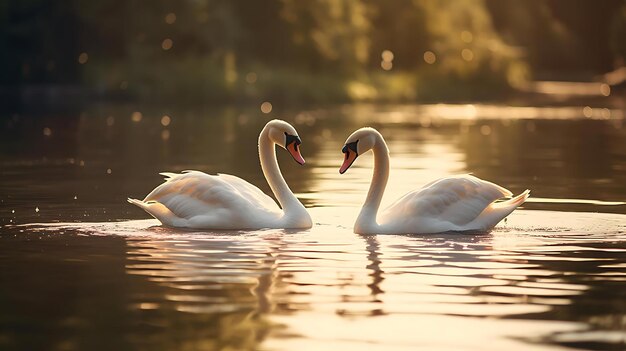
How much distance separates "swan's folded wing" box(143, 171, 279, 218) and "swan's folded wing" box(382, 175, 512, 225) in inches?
57.6

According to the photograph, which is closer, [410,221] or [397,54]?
[410,221]

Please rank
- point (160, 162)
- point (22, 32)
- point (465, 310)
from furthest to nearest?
1. point (22, 32)
2. point (160, 162)
3. point (465, 310)

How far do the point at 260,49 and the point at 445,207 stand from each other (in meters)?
59.2

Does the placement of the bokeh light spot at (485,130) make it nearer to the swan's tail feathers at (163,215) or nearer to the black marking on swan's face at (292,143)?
the black marking on swan's face at (292,143)

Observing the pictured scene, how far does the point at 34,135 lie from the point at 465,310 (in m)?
26.7

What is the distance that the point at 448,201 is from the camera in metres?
15.5

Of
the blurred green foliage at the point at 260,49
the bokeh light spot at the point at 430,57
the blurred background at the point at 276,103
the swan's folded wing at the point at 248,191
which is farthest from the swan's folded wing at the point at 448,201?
the bokeh light spot at the point at 430,57

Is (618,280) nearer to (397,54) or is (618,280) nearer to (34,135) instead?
(34,135)

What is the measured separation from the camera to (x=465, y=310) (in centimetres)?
1052

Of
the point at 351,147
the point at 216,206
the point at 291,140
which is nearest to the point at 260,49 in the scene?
the point at 291,140

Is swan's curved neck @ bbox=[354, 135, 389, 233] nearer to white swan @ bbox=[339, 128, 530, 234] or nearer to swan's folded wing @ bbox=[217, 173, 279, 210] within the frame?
white swan @ bbox=[339, 128, 530, 234]

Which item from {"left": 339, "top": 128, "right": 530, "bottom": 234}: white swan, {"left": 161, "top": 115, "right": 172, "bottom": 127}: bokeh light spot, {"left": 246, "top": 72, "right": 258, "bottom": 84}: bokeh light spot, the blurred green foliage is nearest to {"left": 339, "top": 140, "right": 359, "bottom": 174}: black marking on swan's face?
{"left": 339, "top": 128, "right": 530, "bottom": 234}: white swan

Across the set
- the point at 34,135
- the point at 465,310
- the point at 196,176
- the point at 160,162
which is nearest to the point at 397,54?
the point at 34,135

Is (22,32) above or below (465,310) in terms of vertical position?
above
